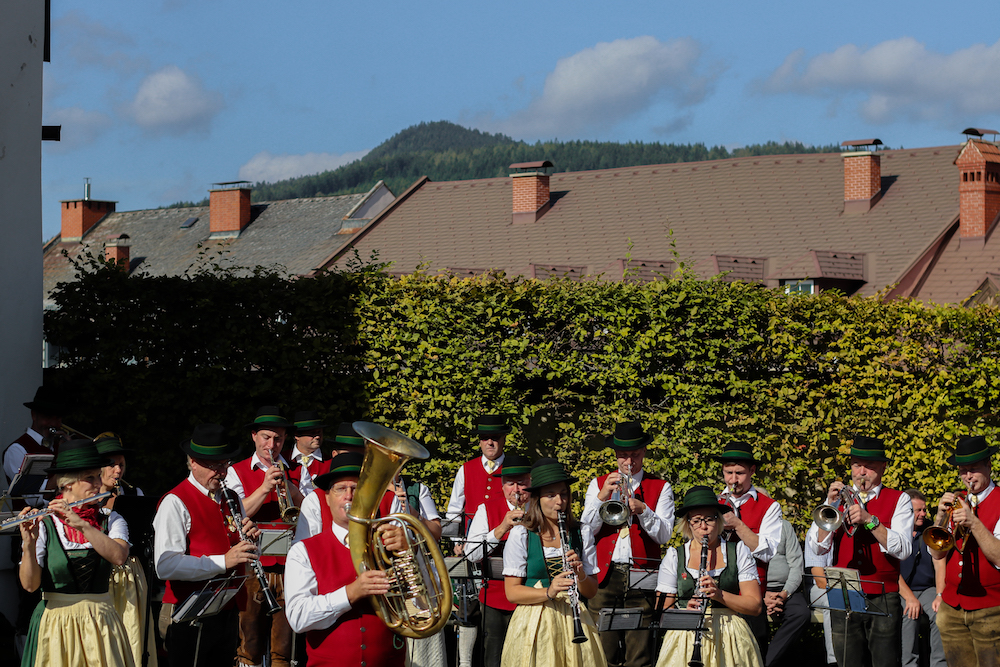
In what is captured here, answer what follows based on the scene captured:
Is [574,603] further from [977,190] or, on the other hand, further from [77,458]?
[977,190]

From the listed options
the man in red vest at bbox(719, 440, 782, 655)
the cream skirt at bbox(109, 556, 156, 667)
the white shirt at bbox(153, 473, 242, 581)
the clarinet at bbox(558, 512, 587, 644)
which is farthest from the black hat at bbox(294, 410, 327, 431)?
the man in red vest at bbox(719, 440, 782, 655)

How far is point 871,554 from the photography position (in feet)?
26.2

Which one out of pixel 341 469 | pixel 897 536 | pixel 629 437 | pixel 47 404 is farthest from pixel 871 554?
pixel 47 404

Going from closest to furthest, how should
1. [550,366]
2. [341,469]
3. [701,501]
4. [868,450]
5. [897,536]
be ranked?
[341,469]
[701,501]
[897,536]
[868,450]
[550,366]

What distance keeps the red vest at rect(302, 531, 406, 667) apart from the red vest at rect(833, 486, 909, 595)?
4.07 metres

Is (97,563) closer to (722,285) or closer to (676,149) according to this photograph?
(722,285)

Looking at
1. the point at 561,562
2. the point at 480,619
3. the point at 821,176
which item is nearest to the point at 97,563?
the point at 561,562

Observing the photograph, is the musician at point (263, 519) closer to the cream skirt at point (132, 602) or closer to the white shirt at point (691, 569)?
the cream skirt at point (132, 602)

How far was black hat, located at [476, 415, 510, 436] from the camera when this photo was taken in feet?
32.6

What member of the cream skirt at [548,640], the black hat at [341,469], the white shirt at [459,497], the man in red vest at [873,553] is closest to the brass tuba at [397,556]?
the black hat at [341,469]

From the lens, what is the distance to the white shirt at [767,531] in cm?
761

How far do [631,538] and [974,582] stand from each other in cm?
247

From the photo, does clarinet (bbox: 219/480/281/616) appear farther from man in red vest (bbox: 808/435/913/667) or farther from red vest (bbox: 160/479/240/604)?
man in red vest (bbox: 808/435/913/667)

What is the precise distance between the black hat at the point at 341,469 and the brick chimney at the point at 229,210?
41135 millimetres
